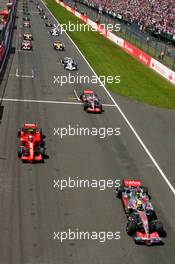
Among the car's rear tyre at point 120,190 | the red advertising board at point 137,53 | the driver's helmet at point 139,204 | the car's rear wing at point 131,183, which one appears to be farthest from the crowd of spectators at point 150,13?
the driver's helmet at point 139,204

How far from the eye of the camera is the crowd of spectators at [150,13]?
77500 millimetres

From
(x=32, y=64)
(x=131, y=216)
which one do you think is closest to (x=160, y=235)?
(x=131, y=216)

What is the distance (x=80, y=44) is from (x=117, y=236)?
56718 mm

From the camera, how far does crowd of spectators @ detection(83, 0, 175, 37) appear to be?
77500 millimetres

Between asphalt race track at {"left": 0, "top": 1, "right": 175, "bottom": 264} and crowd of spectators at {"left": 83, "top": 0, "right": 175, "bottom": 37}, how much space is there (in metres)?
38.0

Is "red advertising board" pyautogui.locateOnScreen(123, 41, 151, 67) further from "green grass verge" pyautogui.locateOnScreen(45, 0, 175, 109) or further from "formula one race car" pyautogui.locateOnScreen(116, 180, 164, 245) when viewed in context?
"formula one race car" pyautogui.locateOnScreen(116, 180, 164, 245)

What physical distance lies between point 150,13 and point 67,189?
67537mm

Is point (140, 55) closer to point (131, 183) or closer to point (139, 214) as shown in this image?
point (131, 183)

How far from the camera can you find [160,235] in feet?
67.8

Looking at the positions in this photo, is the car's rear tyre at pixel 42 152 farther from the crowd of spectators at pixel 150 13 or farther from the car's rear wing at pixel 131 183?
the crowd of spectators at pixel 150 13

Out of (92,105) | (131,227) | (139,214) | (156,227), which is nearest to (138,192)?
(139,214)

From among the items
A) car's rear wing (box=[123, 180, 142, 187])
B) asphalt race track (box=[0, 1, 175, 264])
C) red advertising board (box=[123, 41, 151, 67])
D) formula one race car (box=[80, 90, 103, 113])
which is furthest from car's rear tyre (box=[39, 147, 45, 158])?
red advertising board (box=[123, 41, 151, 67])

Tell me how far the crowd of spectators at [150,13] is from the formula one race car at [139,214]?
175ft

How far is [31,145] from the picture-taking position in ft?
89.7
